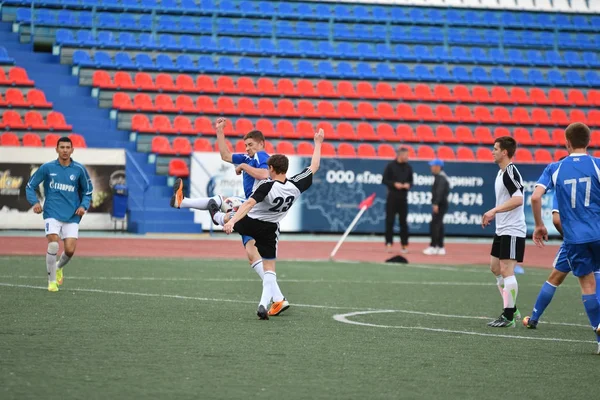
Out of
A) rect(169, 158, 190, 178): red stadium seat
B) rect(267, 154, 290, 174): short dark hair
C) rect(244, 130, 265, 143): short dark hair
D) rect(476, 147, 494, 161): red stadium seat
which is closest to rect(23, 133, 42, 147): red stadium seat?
rect(169, 158, 190, 178): red stadium seat

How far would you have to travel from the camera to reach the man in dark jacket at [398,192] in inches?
901

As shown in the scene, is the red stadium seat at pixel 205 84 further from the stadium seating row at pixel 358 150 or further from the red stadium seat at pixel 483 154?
the red stadium seat at pixel 483 154

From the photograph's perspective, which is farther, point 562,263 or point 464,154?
Result: point 464,154

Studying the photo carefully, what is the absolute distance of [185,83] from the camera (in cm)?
3072

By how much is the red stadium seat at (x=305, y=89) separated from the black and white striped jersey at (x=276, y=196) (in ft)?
68.9

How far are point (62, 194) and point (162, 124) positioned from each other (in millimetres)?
16272

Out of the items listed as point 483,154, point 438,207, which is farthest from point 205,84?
point 438,207

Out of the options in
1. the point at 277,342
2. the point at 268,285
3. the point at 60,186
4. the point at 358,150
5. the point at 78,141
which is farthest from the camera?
the point at 358,150

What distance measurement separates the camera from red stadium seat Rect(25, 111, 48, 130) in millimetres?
27359

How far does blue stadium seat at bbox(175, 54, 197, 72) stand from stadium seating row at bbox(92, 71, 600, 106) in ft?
1.08

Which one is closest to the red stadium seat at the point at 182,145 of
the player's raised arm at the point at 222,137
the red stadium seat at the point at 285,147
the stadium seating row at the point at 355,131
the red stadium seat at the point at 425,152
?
the stadium seating row at the point at 355,131

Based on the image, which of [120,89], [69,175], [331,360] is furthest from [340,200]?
[331,360]

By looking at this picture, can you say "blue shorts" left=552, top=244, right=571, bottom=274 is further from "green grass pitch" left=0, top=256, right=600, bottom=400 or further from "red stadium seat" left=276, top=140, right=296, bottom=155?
"red stadium seat" left=276, top=140, right=296, bottom=155

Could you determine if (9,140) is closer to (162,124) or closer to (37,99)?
(37,99)
